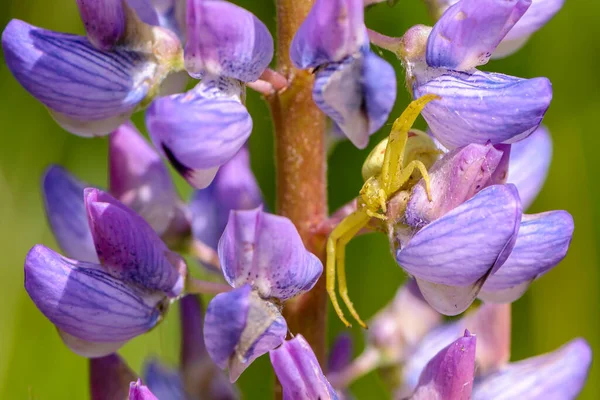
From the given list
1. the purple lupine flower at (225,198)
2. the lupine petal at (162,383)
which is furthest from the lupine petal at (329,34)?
the lupine petal at (162,383)

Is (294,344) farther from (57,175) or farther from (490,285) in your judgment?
(57,175)

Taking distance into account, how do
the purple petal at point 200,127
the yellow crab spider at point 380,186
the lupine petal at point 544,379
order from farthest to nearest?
the lupine petal at point 544,379 < the yellow crab spider at point 380,186 < the purple petal at point 200,127

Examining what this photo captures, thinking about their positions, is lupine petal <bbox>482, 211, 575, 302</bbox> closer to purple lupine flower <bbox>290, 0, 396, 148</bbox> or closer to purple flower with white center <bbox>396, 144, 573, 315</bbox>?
purple flower with white center <bbox>396, 144, 573, 315</bbox>

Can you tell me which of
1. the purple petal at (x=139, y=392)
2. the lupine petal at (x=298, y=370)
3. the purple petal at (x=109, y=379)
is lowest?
the purple petal at (x=109, y=379)


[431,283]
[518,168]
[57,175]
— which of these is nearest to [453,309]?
[431,283]

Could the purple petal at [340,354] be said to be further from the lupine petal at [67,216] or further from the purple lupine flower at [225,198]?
the lupine petal at [67,216]

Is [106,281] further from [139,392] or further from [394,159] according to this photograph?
[394,159]

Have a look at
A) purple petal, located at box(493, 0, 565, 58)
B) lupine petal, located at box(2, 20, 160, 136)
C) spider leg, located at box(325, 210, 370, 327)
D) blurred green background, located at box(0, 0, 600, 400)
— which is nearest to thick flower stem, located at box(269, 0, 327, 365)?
spider leg, located at box(325, 210, 370, 327)
